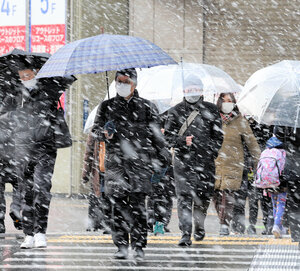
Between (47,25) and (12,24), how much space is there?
91 centimetres

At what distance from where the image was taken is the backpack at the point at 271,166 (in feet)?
27.2

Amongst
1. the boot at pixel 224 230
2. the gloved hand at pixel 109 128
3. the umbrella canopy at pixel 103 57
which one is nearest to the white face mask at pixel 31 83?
the umbrella canopy at pixel 103 57

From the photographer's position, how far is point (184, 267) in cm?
644

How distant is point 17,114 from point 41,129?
353 millimetres

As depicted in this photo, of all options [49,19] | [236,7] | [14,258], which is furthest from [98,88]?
[14,258]

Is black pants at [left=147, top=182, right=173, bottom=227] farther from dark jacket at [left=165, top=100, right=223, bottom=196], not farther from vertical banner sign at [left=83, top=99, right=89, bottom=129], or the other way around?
vertical banner sign at [left=83, top=99, right=89, bottom=129]

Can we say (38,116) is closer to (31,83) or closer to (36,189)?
(31,83)

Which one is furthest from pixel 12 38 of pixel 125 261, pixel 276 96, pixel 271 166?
pixel 125 261

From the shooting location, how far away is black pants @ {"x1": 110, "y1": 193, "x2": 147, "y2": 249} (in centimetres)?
677

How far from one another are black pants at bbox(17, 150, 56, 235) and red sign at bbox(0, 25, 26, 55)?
888 cm

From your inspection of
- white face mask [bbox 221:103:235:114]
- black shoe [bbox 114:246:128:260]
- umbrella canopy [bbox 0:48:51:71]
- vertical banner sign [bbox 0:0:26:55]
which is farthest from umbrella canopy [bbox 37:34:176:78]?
vertical banner sign [bbox 0:0:26:55]

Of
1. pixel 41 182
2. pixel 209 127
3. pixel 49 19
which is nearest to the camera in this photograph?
pixel 41 182

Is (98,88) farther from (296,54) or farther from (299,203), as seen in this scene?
(299,203)

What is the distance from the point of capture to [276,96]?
7906mm
